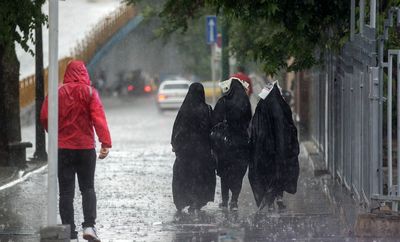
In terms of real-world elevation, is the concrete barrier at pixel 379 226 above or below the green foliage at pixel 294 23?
below

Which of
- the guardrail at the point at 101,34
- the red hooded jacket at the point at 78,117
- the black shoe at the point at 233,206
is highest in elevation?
the guardrail at the point at 101,34

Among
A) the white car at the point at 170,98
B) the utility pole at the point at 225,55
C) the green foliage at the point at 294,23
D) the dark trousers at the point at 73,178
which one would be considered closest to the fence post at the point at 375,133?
the dark trousers at the point at 73,178

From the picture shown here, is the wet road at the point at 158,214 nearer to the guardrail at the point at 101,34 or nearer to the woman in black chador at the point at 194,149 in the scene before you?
the woman in black chador at the point at 194,149

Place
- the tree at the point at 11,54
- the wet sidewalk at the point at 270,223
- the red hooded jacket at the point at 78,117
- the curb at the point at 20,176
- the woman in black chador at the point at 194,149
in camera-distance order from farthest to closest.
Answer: the curb at the point at 20,176 < the tree at the point at 11,54 < the woman in black chador at the point at 194,149 < the wet sidewalk at the point at 270,223 < the red hooded jacket at the point at 78,117

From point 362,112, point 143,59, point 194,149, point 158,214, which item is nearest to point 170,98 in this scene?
point 194,149

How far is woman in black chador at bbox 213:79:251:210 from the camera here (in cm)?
1478

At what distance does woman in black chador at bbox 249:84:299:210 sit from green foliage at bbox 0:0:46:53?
3659 millimetres

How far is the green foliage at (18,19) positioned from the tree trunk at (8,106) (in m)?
2.77

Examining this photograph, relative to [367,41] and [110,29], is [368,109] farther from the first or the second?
[110,29]

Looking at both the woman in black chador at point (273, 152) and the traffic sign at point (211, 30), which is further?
the traffic sign at point (211, 30)

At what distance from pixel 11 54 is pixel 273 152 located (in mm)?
4950

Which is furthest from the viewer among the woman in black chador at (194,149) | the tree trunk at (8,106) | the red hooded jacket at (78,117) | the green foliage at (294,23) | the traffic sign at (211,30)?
the traffic sign at (211,30)

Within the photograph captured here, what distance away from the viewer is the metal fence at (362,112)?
12086 millimetres

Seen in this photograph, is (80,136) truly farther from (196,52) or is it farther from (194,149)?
(196,52)
